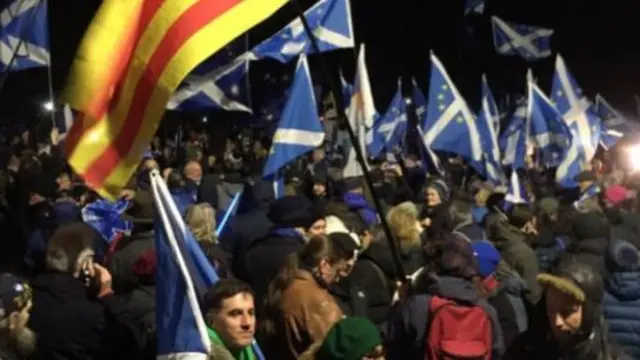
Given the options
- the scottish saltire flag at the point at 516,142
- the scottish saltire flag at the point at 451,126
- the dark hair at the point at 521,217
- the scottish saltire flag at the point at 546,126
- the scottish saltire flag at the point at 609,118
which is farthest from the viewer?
the scottish saltire flag at the point at 609,118

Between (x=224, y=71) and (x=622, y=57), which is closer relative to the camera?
(x=224, y=71)

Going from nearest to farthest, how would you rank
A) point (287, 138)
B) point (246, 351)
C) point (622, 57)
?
point (246, 351), point (287, 138), point (622, 57)

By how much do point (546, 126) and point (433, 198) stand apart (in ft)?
14.4

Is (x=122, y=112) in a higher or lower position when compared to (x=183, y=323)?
higher

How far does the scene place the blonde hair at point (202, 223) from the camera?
6.74 metres

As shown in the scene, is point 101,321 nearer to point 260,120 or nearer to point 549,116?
point 549,116

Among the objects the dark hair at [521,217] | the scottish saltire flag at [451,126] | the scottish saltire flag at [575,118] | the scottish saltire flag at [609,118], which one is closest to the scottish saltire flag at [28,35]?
the scottish saltire flag at [451,126]

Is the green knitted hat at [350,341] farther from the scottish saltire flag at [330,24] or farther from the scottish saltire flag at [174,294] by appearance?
the scottish saltire flag at [330,24]

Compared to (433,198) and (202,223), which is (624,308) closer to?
(202,223)

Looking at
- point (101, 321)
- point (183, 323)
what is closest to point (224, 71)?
point (101, 321)

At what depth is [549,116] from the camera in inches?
524

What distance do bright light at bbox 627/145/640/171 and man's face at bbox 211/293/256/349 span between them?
5519 mm

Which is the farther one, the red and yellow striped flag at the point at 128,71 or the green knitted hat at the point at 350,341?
the red and yellow striped flag at the point at 128,71

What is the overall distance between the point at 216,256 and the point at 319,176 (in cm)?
671
